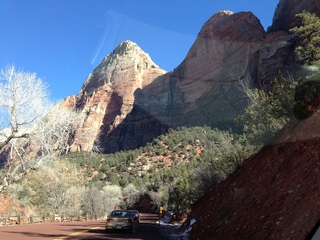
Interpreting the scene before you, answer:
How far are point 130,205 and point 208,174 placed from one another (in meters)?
54.0

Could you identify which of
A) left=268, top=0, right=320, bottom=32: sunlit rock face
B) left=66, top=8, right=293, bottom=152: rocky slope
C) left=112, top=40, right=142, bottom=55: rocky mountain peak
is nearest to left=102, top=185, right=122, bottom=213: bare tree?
left=66, top=8, right=293, bottom=152: rocky slope

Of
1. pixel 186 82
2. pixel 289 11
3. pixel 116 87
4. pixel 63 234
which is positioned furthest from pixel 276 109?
pixel 116 87

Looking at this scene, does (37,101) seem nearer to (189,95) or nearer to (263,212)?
(263,212)

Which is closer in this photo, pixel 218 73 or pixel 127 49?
pixel 218 73

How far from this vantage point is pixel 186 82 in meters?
127

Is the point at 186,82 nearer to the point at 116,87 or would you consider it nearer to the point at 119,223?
the point at 116,87

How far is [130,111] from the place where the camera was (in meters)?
141

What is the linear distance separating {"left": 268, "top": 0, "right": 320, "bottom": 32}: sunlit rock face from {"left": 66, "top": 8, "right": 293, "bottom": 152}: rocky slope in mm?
3313

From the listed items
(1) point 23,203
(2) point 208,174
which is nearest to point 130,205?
(1) point 23,203

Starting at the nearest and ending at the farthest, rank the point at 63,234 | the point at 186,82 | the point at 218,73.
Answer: the point at 63,234, the point at 218,73, the point at 186,82

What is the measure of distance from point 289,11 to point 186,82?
52.0 m

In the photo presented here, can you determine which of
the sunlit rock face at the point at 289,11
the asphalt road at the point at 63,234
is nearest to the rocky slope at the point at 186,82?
the sunlit rock face at the point at 289,11

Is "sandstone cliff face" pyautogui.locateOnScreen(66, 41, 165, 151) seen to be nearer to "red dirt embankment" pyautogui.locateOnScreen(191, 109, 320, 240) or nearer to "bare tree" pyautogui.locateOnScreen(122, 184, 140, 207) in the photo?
"bare tree" pyautogui.locateOnScreen(122, 184, 140, 207)

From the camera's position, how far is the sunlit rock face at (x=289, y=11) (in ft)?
225
